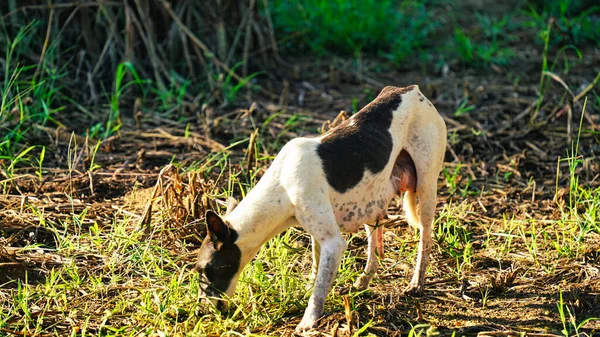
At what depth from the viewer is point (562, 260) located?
18.0 ft

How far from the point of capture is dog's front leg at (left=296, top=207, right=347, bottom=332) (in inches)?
177

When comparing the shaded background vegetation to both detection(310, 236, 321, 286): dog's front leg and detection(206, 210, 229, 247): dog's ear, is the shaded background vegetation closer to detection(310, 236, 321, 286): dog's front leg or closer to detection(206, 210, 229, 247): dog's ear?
detection(310, 236, 321, 286): dog's front leg

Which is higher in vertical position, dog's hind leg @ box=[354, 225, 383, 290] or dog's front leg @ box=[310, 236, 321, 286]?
dog's front leg @ box=[310, 236, 321, 286]

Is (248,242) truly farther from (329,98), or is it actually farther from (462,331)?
(329,98)

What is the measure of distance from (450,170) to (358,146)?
2.48 meters

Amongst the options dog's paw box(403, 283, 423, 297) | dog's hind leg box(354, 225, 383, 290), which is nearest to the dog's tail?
dog's hind leg box(354, 225, 383, 290)

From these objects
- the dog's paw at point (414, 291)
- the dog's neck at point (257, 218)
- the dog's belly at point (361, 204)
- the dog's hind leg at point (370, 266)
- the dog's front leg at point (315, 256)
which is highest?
the dog's neck at point (257, 218)

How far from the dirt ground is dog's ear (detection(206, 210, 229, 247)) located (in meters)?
0.60

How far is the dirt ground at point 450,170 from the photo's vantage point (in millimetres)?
4965

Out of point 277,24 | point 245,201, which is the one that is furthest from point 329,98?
point 245,201

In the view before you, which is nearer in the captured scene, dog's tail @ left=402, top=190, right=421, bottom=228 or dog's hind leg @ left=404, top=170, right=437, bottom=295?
dog's hind leg @ left=404, top=170, right=437, bottom=295

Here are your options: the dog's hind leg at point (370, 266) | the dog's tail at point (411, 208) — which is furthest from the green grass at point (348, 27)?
the dog's hind leg at point (370, 266)

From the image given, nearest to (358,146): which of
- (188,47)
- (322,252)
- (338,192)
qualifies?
(338,192)

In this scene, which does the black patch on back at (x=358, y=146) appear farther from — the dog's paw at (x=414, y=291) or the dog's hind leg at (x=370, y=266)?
the dog's paw at (x=414, y=291)
